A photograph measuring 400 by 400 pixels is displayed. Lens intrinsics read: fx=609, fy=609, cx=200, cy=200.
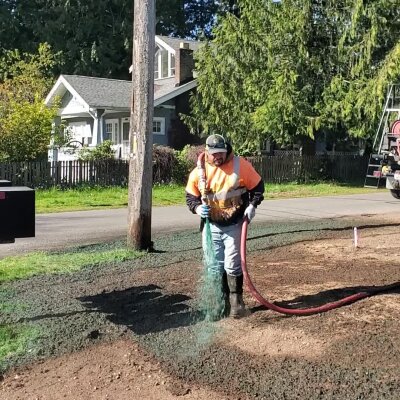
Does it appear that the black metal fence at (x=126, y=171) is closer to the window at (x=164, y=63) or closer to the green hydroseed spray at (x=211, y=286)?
the window at (x=164, y=63)

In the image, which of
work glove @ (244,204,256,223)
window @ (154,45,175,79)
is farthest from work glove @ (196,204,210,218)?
window @ (154,45,175,79)

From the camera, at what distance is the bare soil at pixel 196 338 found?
410cm

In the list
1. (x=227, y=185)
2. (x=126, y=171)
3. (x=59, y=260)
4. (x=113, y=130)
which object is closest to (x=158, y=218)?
(x=59, y=260)

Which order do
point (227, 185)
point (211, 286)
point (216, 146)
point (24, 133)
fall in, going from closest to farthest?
point (216, 146)
point (227, 185)
point (211, 286)
point (24, 133)

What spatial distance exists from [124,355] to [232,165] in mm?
1904

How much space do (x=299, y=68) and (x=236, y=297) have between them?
2029 cm

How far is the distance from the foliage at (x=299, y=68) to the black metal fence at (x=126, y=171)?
1259mm

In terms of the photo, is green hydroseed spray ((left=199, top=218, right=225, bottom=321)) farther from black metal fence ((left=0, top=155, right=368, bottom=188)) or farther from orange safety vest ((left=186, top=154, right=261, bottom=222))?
black metal fence ((left=0, top=155, right=368, bottom=188))

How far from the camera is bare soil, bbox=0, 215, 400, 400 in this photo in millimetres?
4102

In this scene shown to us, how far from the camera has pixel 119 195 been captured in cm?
1939

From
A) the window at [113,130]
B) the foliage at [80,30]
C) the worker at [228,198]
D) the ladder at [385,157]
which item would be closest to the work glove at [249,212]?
the worker at [228,198]

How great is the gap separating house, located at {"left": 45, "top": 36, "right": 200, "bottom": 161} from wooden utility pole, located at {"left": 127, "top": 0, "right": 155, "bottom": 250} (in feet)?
68.5

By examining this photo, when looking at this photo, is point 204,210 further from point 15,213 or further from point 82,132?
point 82,132

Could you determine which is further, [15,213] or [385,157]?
[385,157]
